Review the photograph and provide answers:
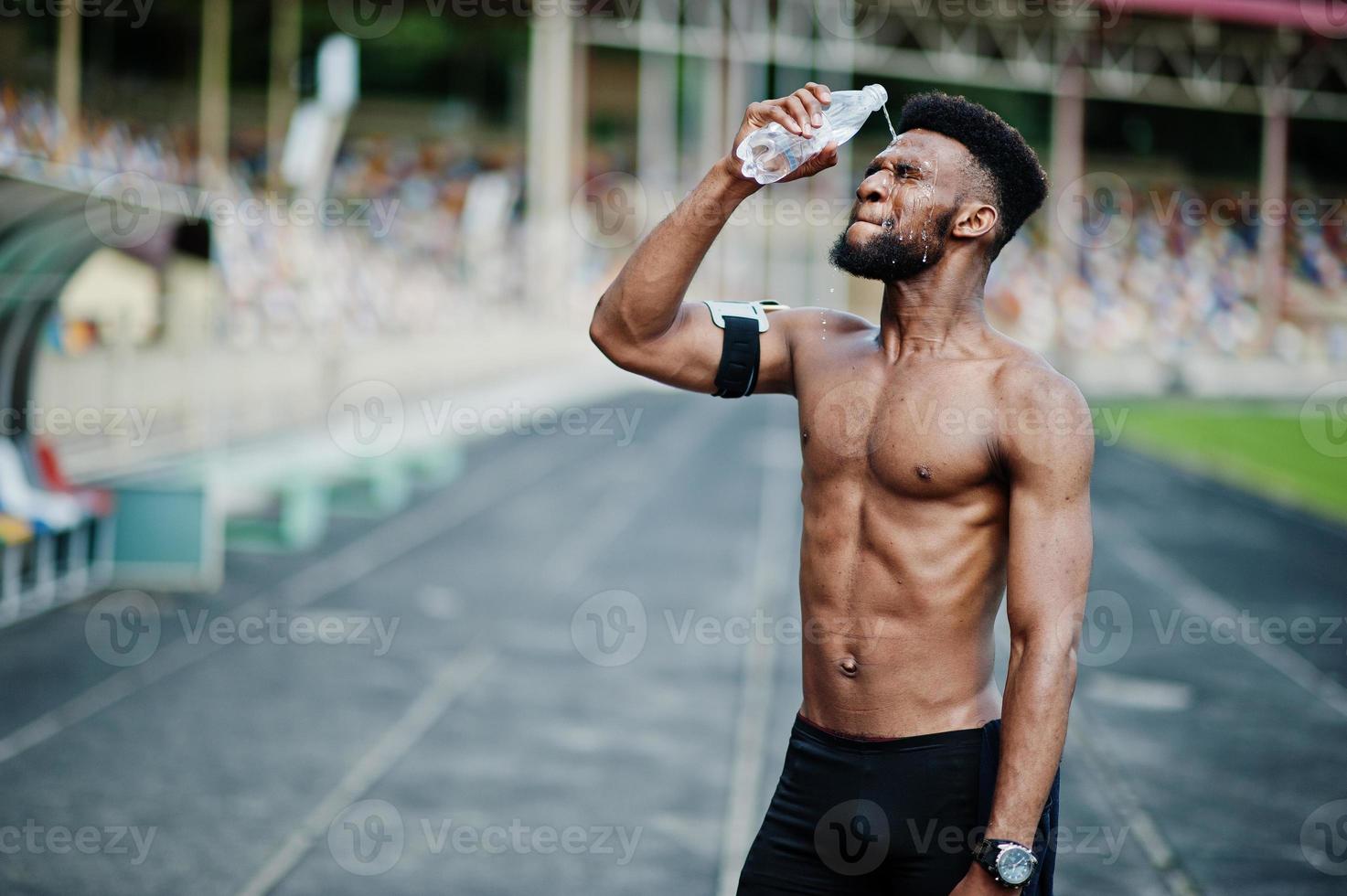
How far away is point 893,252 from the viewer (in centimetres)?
291

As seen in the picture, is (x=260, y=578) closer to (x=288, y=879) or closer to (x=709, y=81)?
(x=288, y=879)

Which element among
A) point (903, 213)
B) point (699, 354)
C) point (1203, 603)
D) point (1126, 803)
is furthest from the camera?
point (1203, 603)

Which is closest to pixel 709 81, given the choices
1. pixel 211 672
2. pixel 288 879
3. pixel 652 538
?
pixel 652 538

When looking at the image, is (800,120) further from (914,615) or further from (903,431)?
(914,615)

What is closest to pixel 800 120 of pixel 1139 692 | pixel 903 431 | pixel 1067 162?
pixel 903 431

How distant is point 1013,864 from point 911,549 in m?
0.60

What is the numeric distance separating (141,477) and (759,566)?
16.2 ft

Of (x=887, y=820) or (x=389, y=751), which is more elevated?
(x=887, y=820)

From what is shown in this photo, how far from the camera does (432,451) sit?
57.9ft

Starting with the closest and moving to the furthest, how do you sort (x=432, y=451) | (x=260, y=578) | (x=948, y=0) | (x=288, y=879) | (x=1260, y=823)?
(x=288, y=879)
(x=1260, y=823)
(x=260, y=578)
(x=432, y=451)
(x=948, y=0)

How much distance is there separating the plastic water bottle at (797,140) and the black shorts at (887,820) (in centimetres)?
110

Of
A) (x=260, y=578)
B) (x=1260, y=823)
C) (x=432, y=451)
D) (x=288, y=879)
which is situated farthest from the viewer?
(x=432, y=451)

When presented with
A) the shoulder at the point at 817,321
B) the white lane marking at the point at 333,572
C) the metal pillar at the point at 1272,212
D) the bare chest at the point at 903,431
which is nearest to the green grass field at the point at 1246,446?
the metal pillar at the point at 1272,212

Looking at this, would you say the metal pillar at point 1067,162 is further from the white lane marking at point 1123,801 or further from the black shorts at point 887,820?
the black shorts at point 887,820
